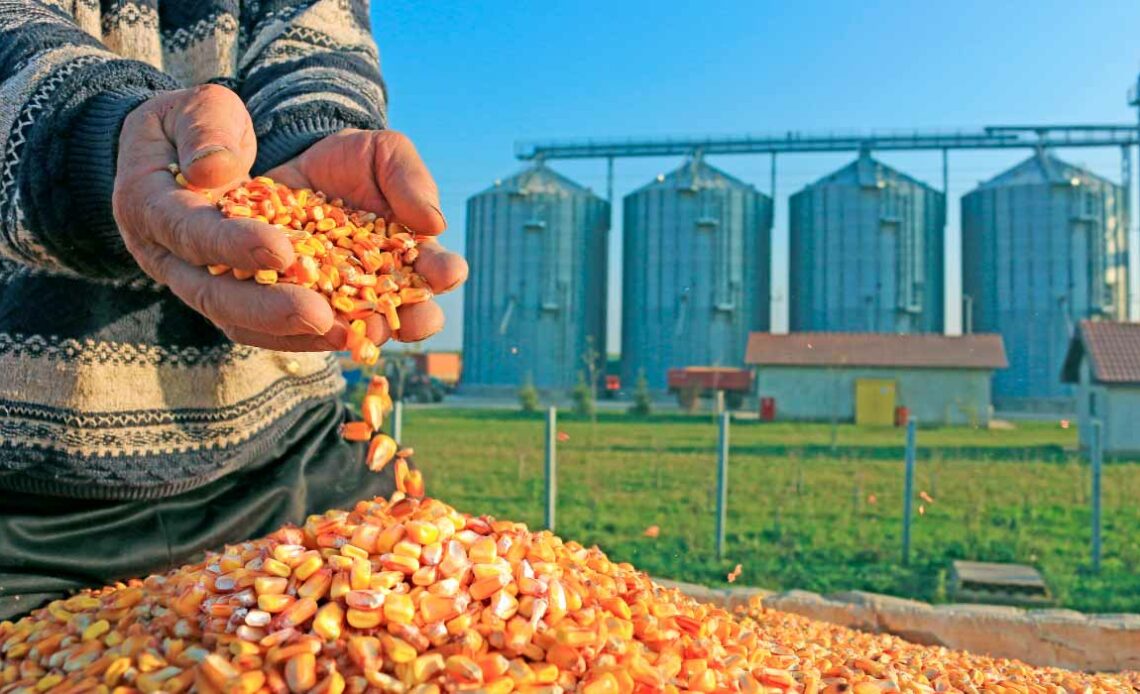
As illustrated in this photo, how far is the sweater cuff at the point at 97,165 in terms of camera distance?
4.16 ft

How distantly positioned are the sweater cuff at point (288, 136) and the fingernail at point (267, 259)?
18.2 inches

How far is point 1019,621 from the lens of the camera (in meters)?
2.17

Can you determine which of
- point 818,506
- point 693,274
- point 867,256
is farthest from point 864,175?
point 818,506

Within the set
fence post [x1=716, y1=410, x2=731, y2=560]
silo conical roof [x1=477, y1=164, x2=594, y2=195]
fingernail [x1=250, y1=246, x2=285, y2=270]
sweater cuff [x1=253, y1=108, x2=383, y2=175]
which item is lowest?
fence post [x1=716, y1=410, x2=731, y2=560]

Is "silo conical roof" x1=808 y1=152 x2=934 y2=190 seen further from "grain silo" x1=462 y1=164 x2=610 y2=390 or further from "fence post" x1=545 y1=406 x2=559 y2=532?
"fence post" x1=545 y1=406 x2=559 y2=532

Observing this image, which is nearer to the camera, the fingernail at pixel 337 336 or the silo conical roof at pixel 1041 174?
the fingernail at pixel 337 336

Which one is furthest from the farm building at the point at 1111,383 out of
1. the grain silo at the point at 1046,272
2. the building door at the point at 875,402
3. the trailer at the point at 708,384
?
the grain silo at the point at 1046,272

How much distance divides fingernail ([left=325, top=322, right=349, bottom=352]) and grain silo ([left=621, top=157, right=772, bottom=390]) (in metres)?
22.9

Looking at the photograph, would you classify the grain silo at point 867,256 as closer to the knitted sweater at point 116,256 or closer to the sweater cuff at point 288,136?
the knitted sweater at point 116,256

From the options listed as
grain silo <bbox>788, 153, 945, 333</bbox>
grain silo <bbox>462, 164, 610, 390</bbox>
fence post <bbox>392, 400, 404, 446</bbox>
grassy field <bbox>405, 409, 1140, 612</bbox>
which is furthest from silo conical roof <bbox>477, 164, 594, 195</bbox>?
fence post <bbox>392, 400, 404, 446</bbox>

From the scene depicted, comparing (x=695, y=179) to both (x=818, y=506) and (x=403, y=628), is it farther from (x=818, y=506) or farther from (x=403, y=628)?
(x=403, y=628)

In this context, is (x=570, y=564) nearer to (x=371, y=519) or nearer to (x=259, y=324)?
(x=371, y=519)

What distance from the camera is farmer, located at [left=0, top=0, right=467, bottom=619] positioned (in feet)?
3.81

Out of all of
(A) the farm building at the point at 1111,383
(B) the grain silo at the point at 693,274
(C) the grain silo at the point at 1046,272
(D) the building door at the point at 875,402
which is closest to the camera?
(A) the farm building at the point at 1111,383
